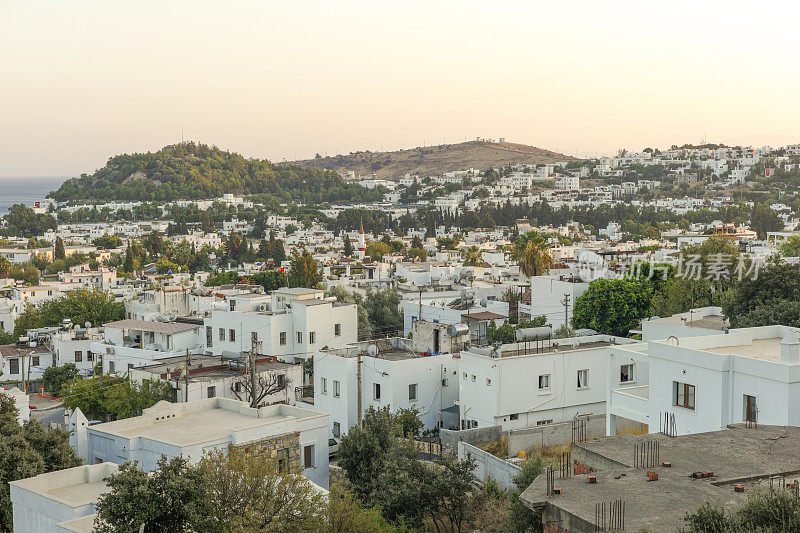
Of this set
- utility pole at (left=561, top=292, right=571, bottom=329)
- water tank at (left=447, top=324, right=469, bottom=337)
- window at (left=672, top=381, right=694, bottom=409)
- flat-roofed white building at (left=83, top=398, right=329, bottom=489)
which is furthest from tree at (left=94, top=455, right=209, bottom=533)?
utility pole at (left=561, top=292, right=571, bottom=329)

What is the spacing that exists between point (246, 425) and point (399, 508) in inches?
154

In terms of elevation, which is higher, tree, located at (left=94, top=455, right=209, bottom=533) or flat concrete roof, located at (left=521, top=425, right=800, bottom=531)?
flat concrete roof, located at (left=521, top=425, right=800, bottom=531)

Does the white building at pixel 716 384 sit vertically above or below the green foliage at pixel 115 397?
above

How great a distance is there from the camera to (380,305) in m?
41.8

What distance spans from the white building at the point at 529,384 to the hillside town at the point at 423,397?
0.17ft

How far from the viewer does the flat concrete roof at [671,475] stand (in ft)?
29.0

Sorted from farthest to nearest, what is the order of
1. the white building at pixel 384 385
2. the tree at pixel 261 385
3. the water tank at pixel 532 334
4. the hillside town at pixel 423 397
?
1. the tree at pixel 261 385
2. the white building at pixel 384 385
3. the water tank at pixel 532 334
4. the hillside town at pixel 423 397

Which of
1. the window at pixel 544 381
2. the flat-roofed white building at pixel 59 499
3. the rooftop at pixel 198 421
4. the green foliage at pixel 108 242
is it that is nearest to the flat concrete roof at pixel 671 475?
the flat-roofed white building at pixel 59 499

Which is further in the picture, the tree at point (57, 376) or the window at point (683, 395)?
the tree at point (57, 376)

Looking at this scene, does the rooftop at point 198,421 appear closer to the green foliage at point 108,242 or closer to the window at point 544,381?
the window at point 544,381

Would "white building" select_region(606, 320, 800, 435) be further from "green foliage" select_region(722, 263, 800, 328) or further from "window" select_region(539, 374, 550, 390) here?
"green foliage" select_region(722, 263, 800, 328)

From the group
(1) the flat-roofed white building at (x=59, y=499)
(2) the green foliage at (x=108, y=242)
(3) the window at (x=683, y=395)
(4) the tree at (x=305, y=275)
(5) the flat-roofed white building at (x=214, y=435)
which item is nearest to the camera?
(1) the flat-roofed white building at (x=59, y=499)

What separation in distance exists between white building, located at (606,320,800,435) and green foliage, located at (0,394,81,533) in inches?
403

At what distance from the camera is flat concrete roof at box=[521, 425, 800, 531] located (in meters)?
8.85
